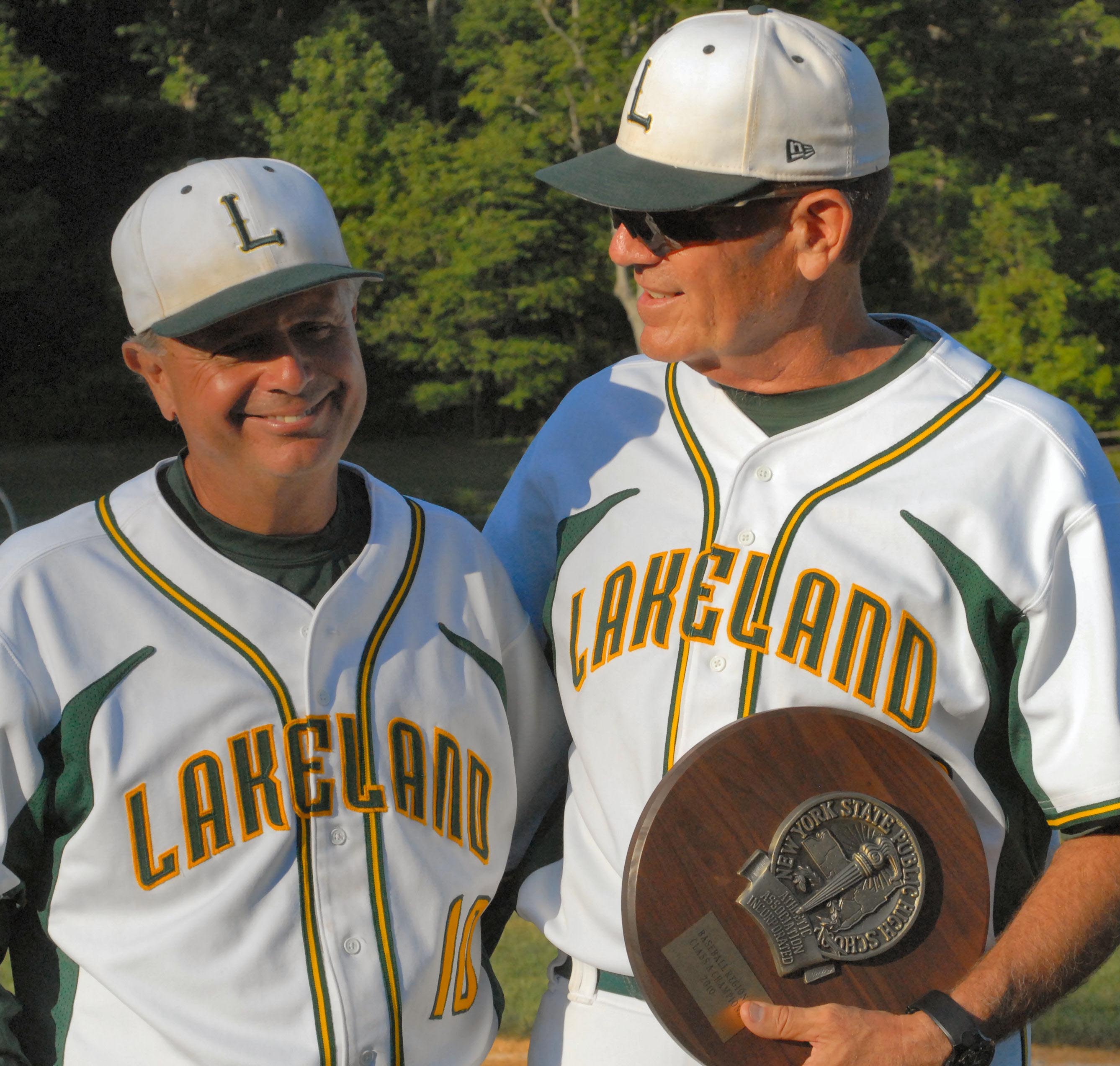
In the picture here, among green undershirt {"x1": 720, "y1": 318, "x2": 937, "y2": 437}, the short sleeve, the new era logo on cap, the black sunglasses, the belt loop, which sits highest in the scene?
the new era logo on cap

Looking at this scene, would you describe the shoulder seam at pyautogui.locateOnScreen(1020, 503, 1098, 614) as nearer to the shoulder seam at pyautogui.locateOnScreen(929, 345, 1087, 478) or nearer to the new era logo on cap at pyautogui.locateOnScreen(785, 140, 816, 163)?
the shoulder seam at pyautogui.locateOnScreen(929, 345, 1087, 478)

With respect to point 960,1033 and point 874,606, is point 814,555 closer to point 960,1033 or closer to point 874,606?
point 874,606

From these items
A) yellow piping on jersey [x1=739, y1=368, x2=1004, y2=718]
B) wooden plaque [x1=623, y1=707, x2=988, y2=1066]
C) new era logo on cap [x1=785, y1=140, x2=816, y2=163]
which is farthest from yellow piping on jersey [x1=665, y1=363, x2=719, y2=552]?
new era logo on cap [x1=785, y1=140, x2=816, y2=163]

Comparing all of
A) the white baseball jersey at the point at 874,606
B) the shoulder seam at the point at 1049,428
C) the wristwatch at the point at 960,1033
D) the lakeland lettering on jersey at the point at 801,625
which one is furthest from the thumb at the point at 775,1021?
the shoulder seam at the point at 1049,428

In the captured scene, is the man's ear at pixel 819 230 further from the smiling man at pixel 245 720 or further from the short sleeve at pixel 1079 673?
the smiling man at pixel 245 720

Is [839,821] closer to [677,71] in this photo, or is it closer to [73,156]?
[677,71]

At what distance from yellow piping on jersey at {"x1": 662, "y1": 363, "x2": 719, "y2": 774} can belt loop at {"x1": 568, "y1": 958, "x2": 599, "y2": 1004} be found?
0.37 meters

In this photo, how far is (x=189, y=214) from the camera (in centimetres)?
224

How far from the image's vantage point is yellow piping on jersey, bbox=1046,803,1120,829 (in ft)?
7.05

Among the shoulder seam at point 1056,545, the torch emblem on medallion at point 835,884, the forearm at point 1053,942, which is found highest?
the shoulder seam at point 1056,545

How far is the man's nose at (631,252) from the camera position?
235 centimetres

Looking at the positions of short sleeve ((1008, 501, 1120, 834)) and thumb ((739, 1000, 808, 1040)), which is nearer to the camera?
thumb ((739, 1000, 808, 1040))

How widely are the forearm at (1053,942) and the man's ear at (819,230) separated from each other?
3.24 ft

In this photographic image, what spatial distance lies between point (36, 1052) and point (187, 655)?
63 centimetres
